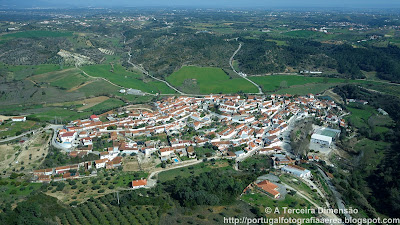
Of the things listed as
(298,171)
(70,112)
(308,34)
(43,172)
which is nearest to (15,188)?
(43,172)

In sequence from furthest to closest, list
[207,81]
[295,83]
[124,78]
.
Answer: [124,78]
[207,81]
[295,83]

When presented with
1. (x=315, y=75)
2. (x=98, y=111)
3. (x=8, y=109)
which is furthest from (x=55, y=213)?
(x=315, y=75)

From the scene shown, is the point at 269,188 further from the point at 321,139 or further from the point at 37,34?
the point at 37,34

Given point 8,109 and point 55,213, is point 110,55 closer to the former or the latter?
point 8,109

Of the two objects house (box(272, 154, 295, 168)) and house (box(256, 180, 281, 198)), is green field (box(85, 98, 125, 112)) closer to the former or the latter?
house (box(272, 154, 295, 168))

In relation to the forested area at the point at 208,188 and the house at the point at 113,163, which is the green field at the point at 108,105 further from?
the forested area at the point at 208,188

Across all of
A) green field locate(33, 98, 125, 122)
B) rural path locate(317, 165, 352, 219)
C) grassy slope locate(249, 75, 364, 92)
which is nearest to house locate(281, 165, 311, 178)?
rural path locate(317, 165, 352, 219)
